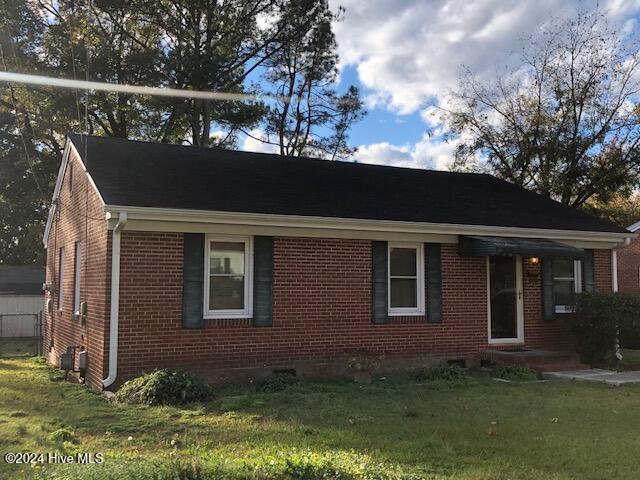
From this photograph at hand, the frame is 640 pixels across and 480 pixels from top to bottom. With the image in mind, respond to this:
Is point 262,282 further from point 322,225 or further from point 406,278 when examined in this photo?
point 406,278

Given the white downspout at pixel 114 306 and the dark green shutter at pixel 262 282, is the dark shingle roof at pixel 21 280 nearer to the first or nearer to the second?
the white downspout at pixel 114 306

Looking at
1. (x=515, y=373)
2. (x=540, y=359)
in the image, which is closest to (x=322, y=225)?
(x=515, y=373)

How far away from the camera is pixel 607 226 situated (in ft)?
46.9

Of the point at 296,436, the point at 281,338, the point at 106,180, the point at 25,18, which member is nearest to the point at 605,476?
the point at 296,436

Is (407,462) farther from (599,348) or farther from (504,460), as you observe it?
(599,348)

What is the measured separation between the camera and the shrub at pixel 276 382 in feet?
31.9

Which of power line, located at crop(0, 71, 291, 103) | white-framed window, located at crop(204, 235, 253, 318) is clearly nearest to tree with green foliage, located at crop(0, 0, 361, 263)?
power line, located at crop(0, 71, 291, 103)

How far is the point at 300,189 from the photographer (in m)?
12.5

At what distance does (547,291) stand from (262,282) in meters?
6.67

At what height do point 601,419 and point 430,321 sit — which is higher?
point 430,321

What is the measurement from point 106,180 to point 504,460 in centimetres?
782

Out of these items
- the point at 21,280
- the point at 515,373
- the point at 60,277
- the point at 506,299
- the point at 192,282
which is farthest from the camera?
the point at 21,280

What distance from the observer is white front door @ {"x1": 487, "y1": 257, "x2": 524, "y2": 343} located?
13.0 metres

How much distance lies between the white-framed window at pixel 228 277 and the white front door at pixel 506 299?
548cm
